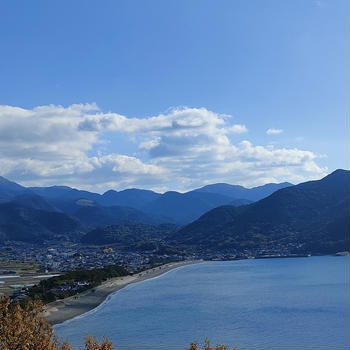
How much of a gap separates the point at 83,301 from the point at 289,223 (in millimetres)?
111427

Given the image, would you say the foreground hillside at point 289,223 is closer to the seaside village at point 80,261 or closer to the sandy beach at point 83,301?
the seaside village at point 80,261

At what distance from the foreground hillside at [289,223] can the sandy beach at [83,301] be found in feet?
205

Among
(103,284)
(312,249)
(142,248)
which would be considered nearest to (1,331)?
(103,284)

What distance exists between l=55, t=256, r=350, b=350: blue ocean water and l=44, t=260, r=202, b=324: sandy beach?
57.2 inches

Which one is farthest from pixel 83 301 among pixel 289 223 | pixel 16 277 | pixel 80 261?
pixel 289 223

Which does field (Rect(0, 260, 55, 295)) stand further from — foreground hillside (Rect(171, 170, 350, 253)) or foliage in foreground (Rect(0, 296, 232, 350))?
foreground hillside (Rect(171, 170, 350, 253))

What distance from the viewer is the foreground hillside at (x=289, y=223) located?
5458 inches

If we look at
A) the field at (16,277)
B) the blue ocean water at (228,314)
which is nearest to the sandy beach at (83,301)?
the blue ocean water at (228,314)

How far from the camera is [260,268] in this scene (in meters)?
103

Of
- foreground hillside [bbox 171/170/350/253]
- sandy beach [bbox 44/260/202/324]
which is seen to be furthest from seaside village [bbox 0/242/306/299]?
foreground hillside [bbox 171/170/350/253]

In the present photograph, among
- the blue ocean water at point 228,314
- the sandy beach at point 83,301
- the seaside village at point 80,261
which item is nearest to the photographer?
the blue ocean water at point 228,314

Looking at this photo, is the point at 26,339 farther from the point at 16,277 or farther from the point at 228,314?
the point at 16,277

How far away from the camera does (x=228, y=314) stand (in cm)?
5197

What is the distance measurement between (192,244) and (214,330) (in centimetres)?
11949
